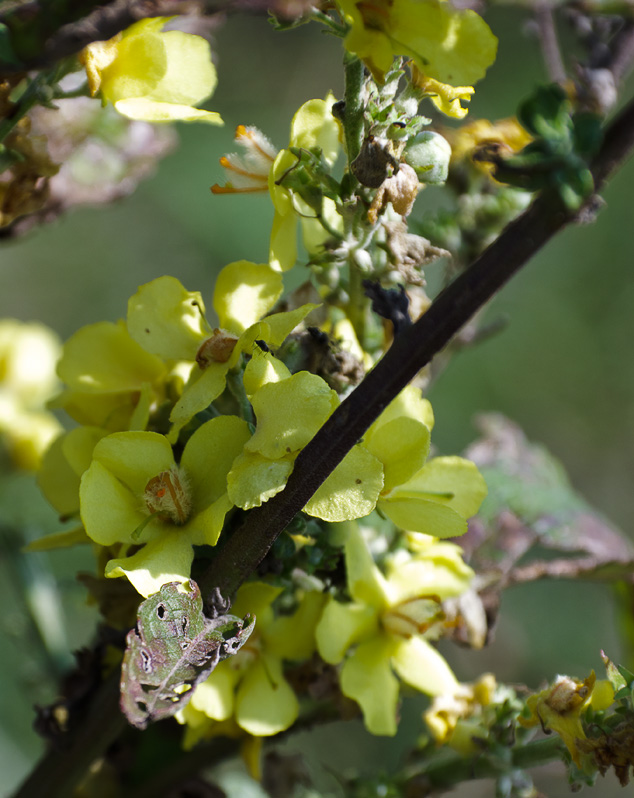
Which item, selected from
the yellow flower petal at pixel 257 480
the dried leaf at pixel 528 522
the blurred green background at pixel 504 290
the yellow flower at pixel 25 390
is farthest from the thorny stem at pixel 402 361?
the blurred green background at pixel 504 290

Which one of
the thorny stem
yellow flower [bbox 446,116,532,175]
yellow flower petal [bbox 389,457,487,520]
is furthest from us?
yellow flower [bbox 446,116,532,175]

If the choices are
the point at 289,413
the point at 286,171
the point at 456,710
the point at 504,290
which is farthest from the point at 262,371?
the point at 504,290

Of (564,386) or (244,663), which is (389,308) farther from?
(564,386)

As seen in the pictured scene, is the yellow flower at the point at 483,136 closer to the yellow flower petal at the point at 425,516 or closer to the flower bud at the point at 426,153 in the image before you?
the flower bud at the point at 426,153

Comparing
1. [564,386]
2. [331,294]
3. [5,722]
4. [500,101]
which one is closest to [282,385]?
[331,294]

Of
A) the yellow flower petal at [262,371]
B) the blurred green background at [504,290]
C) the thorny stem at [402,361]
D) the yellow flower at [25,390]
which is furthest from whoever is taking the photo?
the blurred green background at [504,290]

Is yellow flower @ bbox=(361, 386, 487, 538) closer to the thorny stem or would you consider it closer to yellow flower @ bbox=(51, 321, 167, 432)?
the thorny stem

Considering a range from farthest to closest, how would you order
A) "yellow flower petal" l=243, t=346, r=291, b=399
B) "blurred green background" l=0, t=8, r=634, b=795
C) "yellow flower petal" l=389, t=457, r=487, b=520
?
"blurred green background" l=0, t=8, r=634, b=795
"yellow flower petal" l=389, t=457, r=487, b=520
"yellow flower petal" l=243, t=346, r=291, b=399

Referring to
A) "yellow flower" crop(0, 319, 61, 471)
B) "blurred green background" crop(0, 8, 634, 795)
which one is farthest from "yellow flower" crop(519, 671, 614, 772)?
"blurred green background" crop(0, 8, 634, 795)
